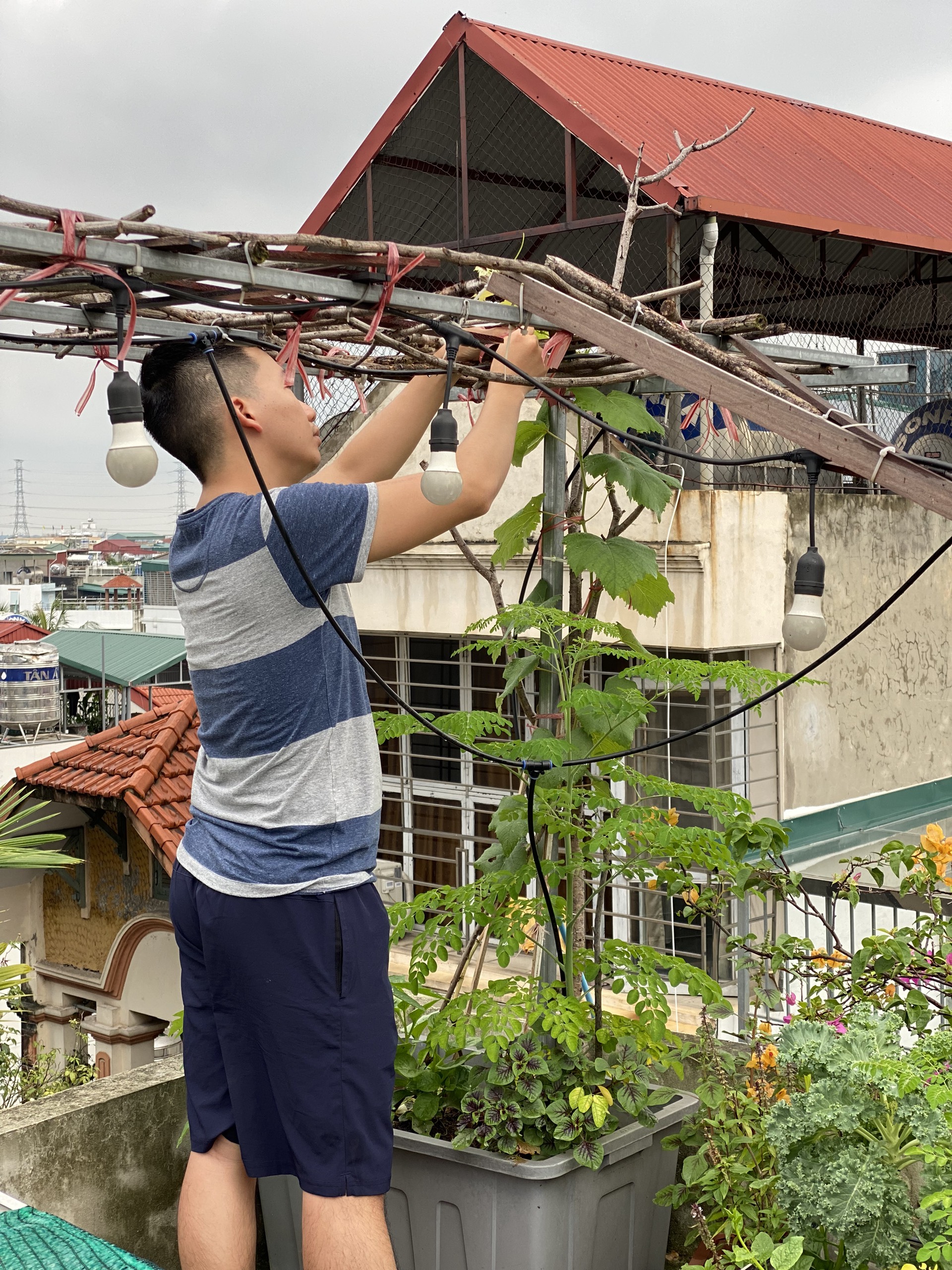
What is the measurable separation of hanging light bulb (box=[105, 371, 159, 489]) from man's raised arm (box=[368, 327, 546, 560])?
0.36 m

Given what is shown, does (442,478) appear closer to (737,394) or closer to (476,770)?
(737,394)

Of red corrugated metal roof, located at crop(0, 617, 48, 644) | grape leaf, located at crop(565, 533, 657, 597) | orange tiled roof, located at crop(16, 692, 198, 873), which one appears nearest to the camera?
grape leaf, located at crop(565, 533, 657, 597)

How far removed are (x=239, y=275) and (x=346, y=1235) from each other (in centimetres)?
161

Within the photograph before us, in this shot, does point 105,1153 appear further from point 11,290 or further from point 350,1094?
point 11,290

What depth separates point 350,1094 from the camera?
6.85 ft

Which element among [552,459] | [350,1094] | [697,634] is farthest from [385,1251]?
[697,634]

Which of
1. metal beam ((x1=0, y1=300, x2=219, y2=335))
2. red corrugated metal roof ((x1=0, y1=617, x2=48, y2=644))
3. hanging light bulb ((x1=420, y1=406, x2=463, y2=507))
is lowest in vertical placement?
red corrugated metal roof ((x1=0, y1=617, x2=48, y2=644))

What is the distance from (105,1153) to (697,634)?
16.7ft

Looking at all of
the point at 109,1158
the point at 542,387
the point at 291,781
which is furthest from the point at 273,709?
the point at 109,1158

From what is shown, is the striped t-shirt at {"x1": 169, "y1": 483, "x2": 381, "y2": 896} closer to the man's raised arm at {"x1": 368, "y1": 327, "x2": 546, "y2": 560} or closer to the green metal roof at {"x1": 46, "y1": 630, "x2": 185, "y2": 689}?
the man's raised arm at {"x1": 368, "y1": 327, "x2": 546, "y2": 560}

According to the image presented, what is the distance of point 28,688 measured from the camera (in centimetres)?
2691

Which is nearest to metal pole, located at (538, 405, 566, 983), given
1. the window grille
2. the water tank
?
the water tank

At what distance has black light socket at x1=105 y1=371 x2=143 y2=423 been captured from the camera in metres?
1.90

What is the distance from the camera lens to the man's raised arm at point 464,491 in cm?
198
